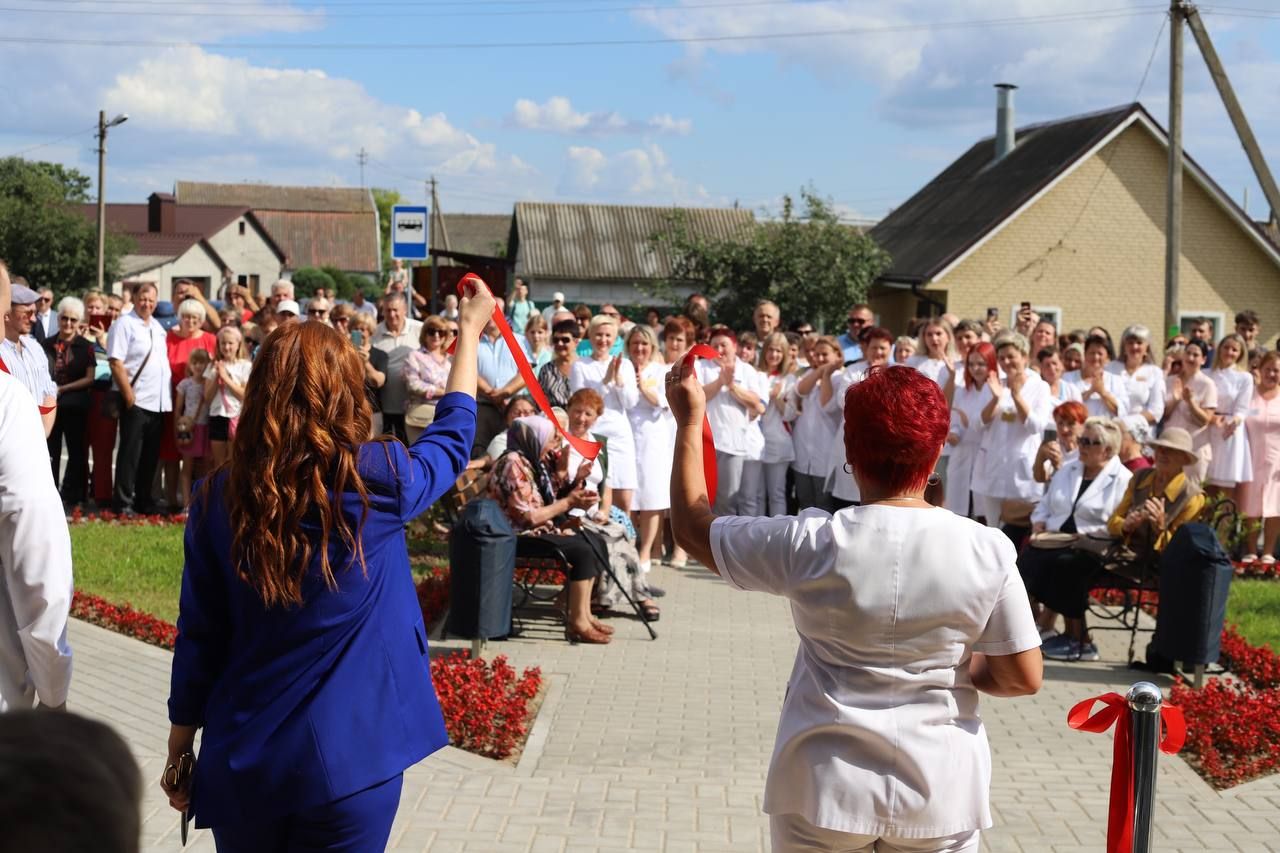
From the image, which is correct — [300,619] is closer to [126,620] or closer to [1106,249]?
[126,620]

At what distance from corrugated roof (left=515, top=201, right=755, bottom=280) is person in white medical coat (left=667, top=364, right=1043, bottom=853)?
51271mm

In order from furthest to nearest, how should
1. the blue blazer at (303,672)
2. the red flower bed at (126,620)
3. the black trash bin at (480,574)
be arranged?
the red flower bed at (126,620) < the black trash bin at (480,574) < the blue blazer at (303,672)

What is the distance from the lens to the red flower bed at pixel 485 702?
291 inches

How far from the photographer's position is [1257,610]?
11.7 m

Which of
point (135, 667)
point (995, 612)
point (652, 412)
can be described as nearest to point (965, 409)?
point (652, 412)

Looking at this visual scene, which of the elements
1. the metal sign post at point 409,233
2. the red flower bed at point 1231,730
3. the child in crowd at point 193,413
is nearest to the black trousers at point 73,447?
the child in crowd at point 193,413

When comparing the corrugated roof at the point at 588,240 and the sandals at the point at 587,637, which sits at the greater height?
the corrugated roof at the point at 588,240

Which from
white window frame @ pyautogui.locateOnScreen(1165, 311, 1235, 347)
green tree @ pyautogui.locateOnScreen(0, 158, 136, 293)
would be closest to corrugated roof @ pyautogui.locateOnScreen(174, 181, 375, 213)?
green tree @ pyautogui.locateOnScreen(0, 158, 136, 293)

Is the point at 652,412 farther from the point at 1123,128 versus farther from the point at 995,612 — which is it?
the point at 1123,128

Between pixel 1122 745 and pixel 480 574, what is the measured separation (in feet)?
18.1

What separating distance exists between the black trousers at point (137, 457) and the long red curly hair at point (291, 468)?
38.0 ft

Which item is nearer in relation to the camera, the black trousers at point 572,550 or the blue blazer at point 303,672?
the blue blazer at point 303,672

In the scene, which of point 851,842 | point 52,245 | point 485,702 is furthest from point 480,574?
point 52,245

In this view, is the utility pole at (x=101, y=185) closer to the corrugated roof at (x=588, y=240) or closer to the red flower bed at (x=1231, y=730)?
the corrugated roof at (x=588, y=240)
